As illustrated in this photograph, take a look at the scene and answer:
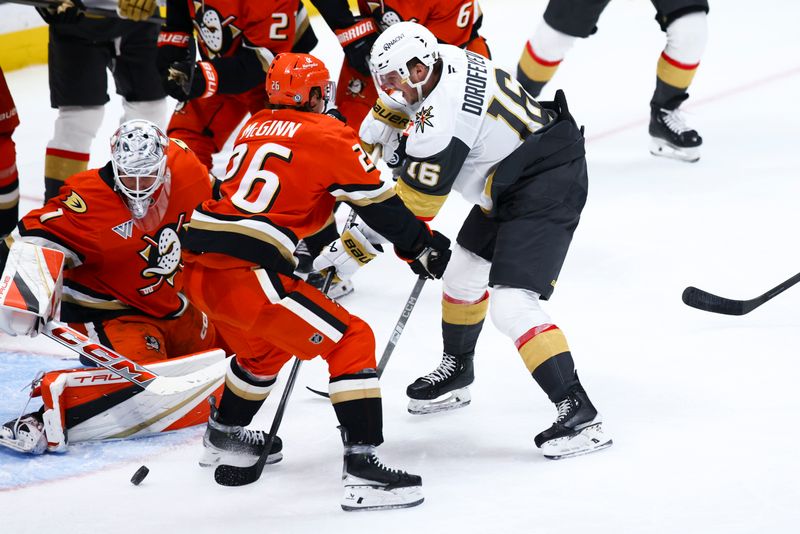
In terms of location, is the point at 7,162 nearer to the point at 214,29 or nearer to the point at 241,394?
the point at 214,29

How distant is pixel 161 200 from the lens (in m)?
3.18

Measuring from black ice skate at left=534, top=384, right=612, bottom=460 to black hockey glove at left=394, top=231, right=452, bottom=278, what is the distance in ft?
1.43

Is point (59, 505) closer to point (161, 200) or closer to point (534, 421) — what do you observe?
point (161, 200)

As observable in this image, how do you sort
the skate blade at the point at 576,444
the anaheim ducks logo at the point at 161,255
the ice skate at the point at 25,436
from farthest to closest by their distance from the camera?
1. the anaheim ducks logo at the point at 161,255
2. the ice skate at the point at 25,436
3. the skate blade at the point at 576,444

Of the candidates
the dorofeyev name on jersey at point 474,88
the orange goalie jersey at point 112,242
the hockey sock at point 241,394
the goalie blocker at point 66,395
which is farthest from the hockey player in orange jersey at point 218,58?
the hockey sock at point 241,394

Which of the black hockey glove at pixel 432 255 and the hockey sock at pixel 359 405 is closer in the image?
the hockey sock at pixel 359 405

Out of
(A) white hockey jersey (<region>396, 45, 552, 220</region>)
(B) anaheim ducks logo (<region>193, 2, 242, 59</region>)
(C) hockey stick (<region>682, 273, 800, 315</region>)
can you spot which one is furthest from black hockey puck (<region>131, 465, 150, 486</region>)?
(B) anaheim ducks logo (<region>193, 2, 242, 59</region>)

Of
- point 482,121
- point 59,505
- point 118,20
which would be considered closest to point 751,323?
point 482,121

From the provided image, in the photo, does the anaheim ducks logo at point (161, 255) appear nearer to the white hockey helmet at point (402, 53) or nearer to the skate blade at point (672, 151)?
the white hockey helmet at point (402, 53)

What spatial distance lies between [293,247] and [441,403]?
770 millimetres

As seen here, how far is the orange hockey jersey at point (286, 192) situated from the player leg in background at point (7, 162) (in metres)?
1.74

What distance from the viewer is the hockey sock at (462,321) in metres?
3.08

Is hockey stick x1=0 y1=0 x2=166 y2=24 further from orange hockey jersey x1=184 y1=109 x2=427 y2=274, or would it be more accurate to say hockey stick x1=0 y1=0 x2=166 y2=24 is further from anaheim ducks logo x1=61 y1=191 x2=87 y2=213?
orange hockey jersey x1=184 y1=109 x2=427 y2=274

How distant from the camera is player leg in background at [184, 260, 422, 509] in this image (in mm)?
2477
